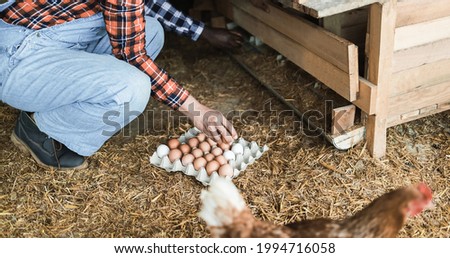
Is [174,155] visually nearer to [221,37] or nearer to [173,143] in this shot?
[173,143]

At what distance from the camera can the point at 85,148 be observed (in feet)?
7.91

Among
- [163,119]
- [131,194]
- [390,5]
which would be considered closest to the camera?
[390,5]

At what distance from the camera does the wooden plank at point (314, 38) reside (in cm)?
216

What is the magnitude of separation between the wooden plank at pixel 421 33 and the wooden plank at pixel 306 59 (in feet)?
0.77

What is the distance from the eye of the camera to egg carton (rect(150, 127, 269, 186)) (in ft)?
7.52

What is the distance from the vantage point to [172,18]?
2.72 meters

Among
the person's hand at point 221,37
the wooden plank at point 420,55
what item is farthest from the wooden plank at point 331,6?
the person's hand at point 221,37

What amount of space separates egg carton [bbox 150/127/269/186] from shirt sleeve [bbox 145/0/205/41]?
598 millimetres

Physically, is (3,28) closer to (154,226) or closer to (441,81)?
(154,226)

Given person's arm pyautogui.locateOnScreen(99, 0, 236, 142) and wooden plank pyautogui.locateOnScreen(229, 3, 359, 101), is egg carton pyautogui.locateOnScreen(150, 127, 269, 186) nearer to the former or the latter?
person's arm pyautogui.locateOnScreen(99, 0, 236, 142)

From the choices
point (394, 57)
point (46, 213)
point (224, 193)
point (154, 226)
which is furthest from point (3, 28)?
point (394, 57)

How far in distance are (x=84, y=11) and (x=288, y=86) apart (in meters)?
1.23

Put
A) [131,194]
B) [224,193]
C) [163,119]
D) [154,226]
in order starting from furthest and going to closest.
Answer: [163,119] < [131,194] < [154,226] < [224,193]

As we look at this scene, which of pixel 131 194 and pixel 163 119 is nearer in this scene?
pixel 131 194
